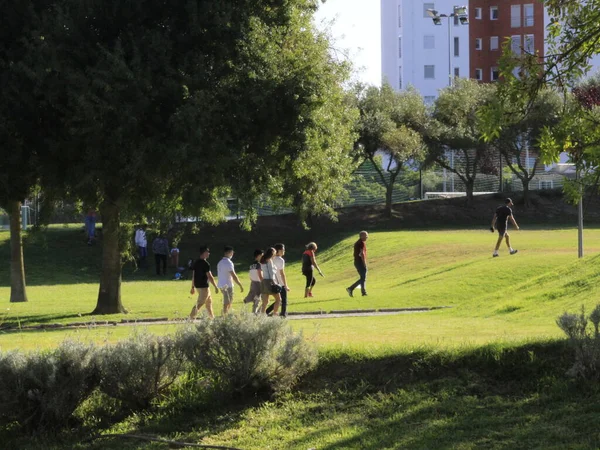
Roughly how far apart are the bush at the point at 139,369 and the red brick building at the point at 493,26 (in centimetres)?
8206

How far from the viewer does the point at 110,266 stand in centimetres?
2586

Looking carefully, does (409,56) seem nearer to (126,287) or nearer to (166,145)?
(126,287)

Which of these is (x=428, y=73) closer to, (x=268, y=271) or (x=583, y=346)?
(x=268, y=271)

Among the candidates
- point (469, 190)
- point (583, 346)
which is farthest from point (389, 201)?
point (583, 346)

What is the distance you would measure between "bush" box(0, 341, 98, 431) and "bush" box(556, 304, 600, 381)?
515cm

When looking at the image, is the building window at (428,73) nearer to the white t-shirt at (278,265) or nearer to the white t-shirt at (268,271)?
the white t-shirt at (278,265)

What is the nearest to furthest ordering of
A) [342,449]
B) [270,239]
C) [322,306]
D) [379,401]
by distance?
[342,449] → [379,401] → [322,306] → [270,239]

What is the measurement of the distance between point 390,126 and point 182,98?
3320cm

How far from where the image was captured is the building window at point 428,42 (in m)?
100

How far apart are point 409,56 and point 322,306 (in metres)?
78.7

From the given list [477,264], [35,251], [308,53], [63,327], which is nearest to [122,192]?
[63,327]

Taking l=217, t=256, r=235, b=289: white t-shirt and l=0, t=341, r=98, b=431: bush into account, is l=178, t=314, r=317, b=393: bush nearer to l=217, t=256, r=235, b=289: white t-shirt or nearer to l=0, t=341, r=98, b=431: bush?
l=0, t=341, r=98, b=431: bush

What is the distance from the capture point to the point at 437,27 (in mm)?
100062

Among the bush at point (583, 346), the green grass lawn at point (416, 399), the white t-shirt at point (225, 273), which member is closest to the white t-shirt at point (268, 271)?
the white t-shirt at point (225, 273)
